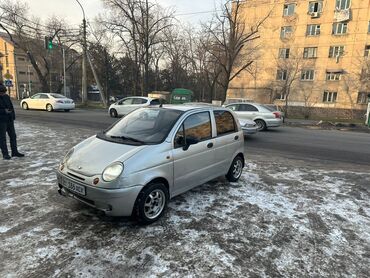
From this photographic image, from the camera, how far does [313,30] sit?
37.4 meters

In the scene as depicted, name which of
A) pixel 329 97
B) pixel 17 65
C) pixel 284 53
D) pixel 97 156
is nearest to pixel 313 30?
pixel 284 53

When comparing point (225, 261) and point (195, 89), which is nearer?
point (225, 261)

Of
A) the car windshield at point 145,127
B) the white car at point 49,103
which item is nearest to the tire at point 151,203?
the car windshield at point 145,127

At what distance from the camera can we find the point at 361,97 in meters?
34.8

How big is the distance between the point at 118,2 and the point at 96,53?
36.7ft

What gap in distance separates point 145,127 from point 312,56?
40.2m

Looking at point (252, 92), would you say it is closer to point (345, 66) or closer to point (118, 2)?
point (345, 66)

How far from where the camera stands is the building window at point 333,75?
3589 cm

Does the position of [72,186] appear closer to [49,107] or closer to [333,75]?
[49,107]

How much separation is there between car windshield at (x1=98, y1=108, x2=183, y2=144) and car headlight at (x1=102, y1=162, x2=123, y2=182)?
1.84ft

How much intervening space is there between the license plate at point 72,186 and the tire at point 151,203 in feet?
2.41

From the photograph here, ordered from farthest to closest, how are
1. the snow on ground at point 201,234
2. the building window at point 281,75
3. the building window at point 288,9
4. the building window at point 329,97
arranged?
1. the building window at point 288,9
2. the building window at point 281,75
3. the building window at point 329,97
4. the snow on ground at point 201,234

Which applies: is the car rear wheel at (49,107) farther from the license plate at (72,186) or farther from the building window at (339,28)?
the building window at (339,28)

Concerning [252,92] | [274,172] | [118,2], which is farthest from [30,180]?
[252,92]
